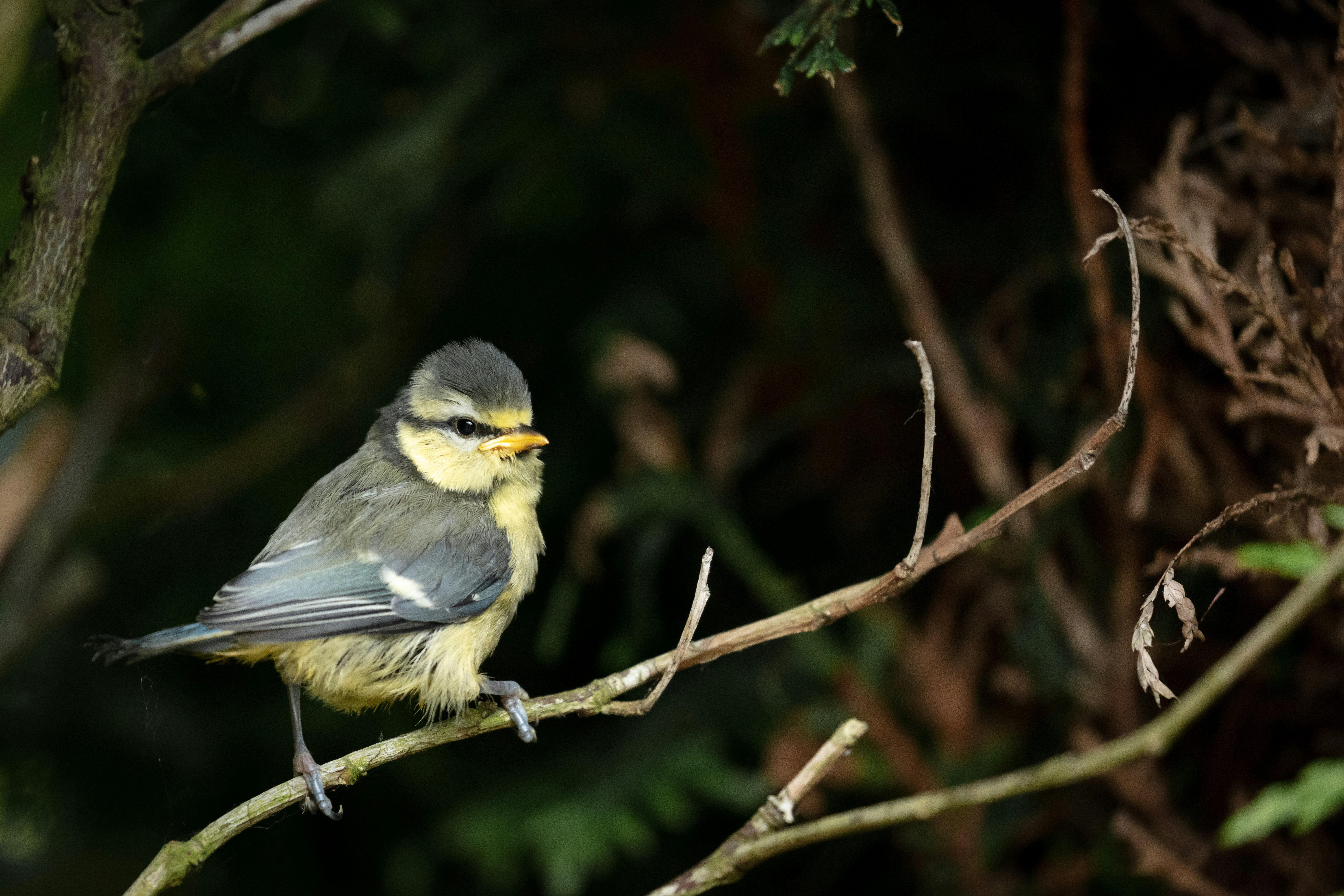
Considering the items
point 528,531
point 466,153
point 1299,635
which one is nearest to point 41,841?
point 528,531

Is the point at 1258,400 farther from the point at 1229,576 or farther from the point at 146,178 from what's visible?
the point at 146,178

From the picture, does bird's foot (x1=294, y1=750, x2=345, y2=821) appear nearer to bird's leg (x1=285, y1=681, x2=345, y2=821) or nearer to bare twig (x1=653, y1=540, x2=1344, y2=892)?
bird's leg (x1=285, y1=681, x2=345, y2=821)

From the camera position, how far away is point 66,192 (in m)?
1.10

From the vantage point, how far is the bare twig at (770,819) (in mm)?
1229

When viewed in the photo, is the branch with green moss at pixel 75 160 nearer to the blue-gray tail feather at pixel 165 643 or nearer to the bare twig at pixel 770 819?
the blue-gray tail feather at pixel 165 643

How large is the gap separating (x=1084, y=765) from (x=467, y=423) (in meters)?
0.91

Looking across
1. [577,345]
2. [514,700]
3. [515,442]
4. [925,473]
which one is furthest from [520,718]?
[577,345]

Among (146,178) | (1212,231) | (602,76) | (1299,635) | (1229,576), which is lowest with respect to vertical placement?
(1299,635)

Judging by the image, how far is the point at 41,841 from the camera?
2281 mm

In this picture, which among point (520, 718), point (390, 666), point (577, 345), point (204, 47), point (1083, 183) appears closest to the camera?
point (204, 47)

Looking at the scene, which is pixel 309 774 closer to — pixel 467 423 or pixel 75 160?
pixel 467 423

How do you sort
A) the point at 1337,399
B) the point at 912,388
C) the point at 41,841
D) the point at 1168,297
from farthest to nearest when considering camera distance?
1. the point at 912,388
2. the point at 41,841
3. the point at 1168,297
4. the point at 1337,399

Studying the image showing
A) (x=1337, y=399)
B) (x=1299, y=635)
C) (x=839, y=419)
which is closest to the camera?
(x=1337, y=399)

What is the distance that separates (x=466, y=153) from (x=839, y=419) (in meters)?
1.14
